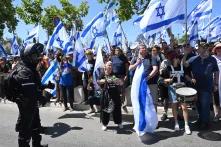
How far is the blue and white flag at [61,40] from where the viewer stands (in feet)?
Answer: 39.2

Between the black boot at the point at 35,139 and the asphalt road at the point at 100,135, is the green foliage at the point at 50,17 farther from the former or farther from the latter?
the black boot at the point at 35,139

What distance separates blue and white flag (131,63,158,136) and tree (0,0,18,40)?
66.5ft

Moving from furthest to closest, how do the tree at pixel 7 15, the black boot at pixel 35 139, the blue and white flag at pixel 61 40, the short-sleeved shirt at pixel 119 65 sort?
1. the tree at pixel 7 15
2. the blue and white flag at pixel 61 40
3. the short-sleeved shirt at pixel 119 65
4. the black boot at pixel 35 139

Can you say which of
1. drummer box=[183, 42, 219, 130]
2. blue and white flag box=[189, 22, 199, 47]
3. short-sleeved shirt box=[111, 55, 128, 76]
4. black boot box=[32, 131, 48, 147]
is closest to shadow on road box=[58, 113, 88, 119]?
short-sleeved shirt box=[111, 55, 128, 76]

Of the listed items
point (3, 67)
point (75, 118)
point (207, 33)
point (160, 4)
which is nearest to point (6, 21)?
point (3, 67)

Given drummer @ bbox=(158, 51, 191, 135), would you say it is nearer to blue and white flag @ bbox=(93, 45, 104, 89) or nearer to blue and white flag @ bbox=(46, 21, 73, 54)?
blue and white flag @ bbox=(93, 45, 104, 89)

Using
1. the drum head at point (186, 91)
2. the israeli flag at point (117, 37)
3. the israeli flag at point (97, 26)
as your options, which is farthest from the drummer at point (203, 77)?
the israeli flag at point (117, 37)

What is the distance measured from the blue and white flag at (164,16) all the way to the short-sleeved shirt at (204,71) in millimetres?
1098

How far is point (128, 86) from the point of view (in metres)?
11.5

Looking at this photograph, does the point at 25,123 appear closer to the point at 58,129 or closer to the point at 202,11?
the point at 58,129

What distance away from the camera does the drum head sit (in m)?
8.07

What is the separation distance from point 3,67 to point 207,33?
313 inches

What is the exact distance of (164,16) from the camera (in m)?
8.98

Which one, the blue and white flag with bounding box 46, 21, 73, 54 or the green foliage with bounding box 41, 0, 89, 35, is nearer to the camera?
the blue and white flag with bounding box 46, 21, 73, 54
